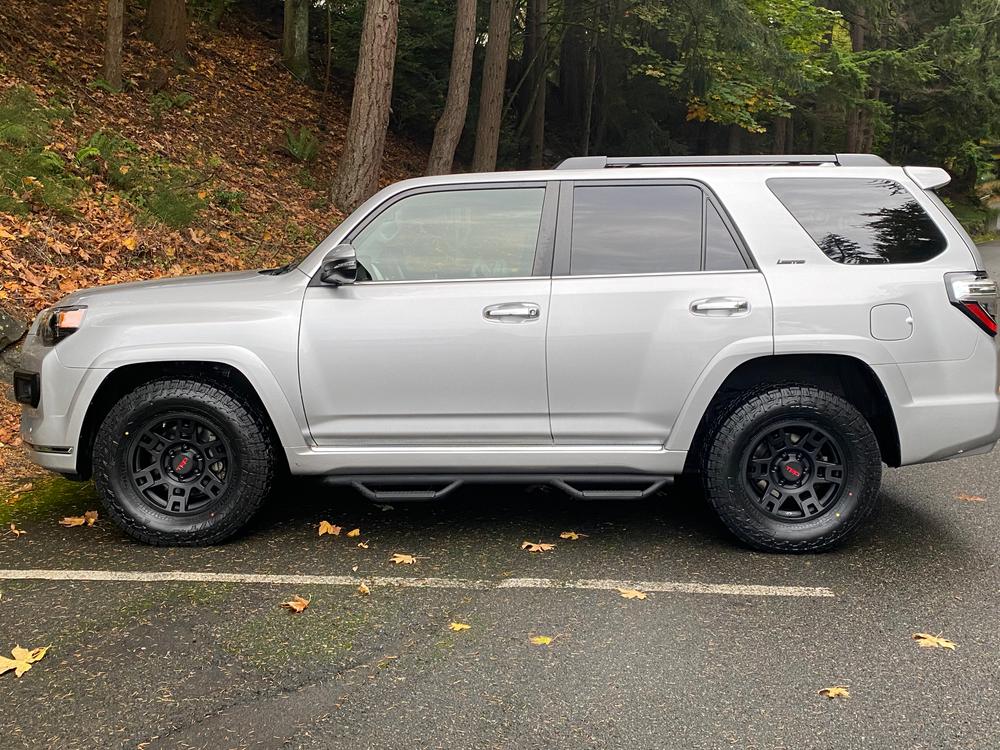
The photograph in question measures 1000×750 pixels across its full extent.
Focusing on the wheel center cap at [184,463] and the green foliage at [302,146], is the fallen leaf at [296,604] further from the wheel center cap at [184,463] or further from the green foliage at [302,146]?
the green foliage at [302,146]

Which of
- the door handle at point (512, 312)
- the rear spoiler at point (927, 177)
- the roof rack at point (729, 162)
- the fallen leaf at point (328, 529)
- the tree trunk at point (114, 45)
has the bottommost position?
the fallen leaf at point (328, 529)

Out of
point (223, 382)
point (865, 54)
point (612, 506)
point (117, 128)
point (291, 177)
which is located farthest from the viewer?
point (865, 54)

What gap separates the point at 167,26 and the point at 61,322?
12338 mm

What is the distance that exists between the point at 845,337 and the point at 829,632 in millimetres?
1445

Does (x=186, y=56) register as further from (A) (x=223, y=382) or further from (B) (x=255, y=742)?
(B) (x=255, y=742)

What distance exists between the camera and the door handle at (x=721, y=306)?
443cm

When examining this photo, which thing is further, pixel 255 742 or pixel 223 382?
pixel 223 382

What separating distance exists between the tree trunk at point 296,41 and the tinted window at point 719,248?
49.0 feet

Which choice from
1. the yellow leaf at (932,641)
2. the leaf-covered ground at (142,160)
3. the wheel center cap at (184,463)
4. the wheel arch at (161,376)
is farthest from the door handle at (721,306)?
the leaf-covered ground at (142,160)

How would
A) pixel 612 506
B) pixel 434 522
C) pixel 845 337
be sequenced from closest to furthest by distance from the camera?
pixel 845 337 < pixel 434 522 < pixel 612 506

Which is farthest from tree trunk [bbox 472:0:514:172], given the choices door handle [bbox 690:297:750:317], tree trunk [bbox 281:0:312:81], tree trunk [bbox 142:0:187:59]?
door handle [bbox 690:297:750:317]

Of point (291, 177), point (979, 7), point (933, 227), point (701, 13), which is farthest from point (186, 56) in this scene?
point (979, 7)

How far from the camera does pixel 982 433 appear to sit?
441cm

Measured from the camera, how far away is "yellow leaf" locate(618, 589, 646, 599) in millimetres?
4078
